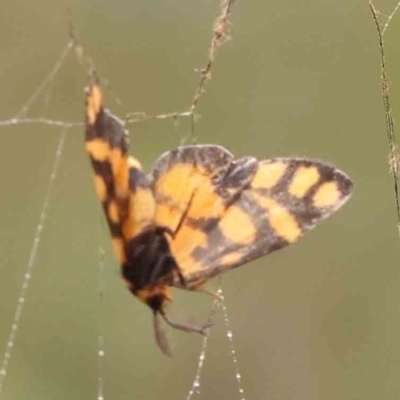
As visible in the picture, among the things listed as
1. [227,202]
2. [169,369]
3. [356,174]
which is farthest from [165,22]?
[227,202]

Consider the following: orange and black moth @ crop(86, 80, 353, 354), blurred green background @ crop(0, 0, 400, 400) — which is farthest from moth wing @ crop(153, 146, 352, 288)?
blurred green background @ crop(0, 0, 400, 400)

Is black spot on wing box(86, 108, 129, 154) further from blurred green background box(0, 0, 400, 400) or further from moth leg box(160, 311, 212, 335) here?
blurred green background box(0, 0, 400, 400)

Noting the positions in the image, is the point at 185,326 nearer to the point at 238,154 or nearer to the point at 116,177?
the point at 116,177

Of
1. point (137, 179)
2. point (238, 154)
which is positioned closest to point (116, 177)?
point (137, 179)

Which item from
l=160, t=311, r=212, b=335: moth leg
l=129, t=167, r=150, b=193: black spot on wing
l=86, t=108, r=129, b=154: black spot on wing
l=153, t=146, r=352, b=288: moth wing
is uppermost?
l=86, t=108, r=129, b=154: black spot on wing

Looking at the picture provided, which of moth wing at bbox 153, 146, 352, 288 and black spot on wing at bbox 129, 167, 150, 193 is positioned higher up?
black spot on wing at bbox 129, 167, 150, 193

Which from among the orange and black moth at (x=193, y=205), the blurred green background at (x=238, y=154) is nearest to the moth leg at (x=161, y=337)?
the orange and black moth at (x=193, y=205)
